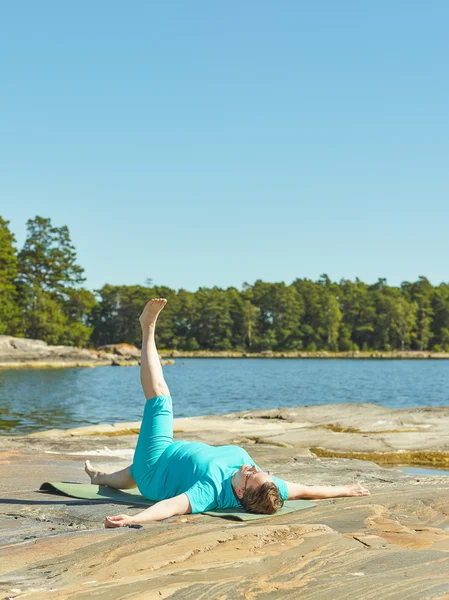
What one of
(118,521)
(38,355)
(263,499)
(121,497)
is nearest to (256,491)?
(263,499)

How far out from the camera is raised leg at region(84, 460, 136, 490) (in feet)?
23.0

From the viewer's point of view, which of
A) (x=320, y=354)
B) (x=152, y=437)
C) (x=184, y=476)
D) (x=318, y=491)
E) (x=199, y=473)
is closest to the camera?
(x=199, y=473)

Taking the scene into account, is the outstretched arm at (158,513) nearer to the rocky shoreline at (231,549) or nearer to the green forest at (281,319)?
the rocky shoreline at (231,549)

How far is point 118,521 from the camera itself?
5.49m

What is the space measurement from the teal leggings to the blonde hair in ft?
3.02

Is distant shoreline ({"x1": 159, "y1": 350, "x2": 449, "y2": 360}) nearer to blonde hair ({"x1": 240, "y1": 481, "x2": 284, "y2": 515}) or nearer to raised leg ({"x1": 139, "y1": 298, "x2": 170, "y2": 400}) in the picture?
raised leg ({"x1": 139, "y1": 298, "x2": 170, "y2": 400})

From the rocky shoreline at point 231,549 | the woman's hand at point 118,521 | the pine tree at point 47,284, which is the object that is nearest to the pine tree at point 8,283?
the pine tree at point 47,284

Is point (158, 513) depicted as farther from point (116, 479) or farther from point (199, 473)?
point (116, 479)

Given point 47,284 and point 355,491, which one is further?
point 47,284

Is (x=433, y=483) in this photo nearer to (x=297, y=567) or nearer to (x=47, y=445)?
(x=297, y=567)

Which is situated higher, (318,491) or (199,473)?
(199,473)

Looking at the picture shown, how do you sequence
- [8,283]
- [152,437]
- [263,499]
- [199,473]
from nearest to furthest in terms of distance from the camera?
[263,499]
[199,473]
[152,437]
[8,283]

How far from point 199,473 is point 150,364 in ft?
3.95

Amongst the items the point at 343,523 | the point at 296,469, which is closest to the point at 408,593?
the point at 343,523
